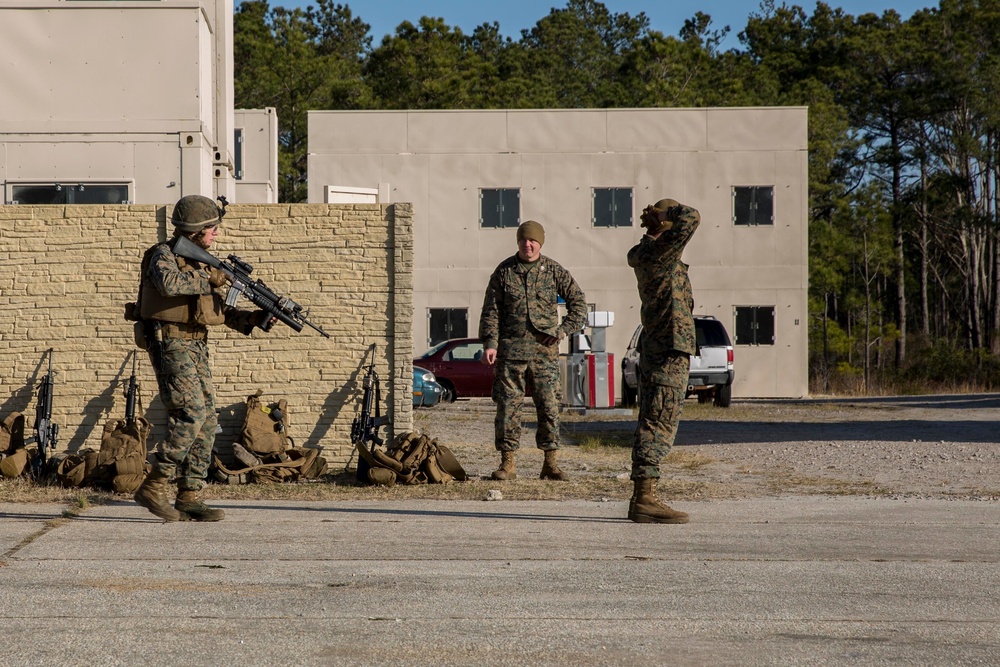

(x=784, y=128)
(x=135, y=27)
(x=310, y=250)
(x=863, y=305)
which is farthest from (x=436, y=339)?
(x=863, y=305)

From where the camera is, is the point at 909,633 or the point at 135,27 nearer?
the point at 909,633

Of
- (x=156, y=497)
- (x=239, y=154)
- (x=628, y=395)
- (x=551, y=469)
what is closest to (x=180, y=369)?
(x=156, y=497)

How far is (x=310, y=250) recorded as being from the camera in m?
10.6

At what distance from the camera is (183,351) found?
738 centimetres

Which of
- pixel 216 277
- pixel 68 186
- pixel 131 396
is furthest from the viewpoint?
pixel 68 186

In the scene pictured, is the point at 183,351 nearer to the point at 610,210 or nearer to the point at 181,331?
the point at 181,331

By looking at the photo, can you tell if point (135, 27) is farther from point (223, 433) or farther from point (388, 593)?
point (388, 593)

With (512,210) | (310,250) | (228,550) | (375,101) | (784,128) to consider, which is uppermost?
(375,101)

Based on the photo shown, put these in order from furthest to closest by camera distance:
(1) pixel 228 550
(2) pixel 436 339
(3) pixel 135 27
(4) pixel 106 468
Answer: (2) pixel 436 339
(3) pixel 135 27
(4) pixel 106 468
(1) pixel 228 550

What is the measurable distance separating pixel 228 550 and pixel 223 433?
415 centimetres

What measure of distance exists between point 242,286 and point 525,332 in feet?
8.05

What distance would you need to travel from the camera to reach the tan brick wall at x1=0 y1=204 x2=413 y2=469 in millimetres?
10422

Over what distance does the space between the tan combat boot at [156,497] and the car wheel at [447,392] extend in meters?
17.9

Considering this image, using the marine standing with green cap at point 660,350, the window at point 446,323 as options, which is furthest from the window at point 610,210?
the marine standing with green cap at point 660,350
